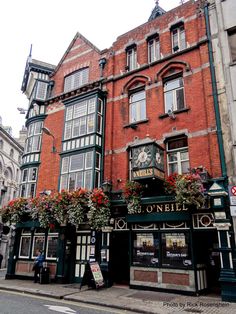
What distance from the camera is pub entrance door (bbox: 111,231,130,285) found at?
1377 cm

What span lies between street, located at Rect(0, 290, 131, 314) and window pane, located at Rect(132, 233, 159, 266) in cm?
342

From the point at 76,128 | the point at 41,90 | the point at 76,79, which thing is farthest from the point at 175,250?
the point at 41,90

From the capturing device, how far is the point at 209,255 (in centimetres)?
1280

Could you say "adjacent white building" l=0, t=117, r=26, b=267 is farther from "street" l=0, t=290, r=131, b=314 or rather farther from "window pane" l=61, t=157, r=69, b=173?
"street" l=0, t=290, r=131, b=314

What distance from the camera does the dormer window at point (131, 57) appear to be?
16.2 meters

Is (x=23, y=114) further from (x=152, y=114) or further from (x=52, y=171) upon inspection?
(x=152, y=114)

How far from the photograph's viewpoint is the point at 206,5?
13.7m

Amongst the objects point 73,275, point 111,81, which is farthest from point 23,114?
point 73,275

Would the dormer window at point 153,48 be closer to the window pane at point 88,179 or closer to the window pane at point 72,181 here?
the window pane at point 88,179

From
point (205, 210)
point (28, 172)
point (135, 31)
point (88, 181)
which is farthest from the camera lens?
point (28, 172)

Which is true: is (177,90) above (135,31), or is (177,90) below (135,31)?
below

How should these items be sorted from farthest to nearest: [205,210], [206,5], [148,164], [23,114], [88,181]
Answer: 1. [23,114]
2. [88,181]
3. [206,5]
4. [148,164]
5. [205,210]

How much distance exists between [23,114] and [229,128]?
16.0 m

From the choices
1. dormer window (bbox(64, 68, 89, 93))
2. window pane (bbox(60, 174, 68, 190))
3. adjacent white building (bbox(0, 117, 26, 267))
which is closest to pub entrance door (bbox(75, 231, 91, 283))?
window pane (bbox(60, 174, 68, 190))
